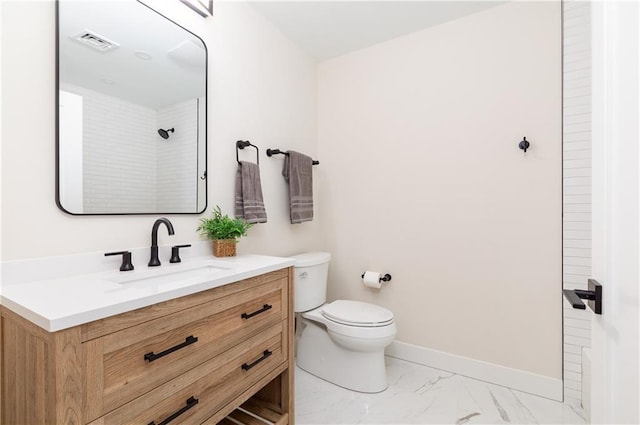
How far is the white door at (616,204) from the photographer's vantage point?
0.53 m

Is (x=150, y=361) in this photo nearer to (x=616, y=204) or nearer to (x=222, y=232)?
(x=222, y=232)

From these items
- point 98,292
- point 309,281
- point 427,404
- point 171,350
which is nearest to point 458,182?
point 309,281

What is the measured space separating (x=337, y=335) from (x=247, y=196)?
1.00 metres

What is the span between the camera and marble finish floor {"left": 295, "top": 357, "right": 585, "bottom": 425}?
1.60m

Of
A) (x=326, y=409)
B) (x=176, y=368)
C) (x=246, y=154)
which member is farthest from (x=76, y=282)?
(x=326, y=409)

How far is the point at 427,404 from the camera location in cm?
172

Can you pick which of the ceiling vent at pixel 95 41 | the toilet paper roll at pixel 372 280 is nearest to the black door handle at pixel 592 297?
the toilet paper roll at pixel 372 280

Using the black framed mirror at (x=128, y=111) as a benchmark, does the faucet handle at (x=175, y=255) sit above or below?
below

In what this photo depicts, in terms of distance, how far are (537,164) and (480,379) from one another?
1.40 metres

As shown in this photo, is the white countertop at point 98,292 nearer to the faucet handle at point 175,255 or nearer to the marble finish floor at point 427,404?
the faucet handle at point 175,255

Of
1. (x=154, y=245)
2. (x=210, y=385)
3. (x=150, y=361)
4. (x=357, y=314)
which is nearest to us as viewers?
(x=150, y=361)

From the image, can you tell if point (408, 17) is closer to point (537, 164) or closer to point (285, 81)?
point (285, 81)

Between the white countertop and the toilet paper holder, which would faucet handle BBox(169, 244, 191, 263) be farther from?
the toilet paper holder

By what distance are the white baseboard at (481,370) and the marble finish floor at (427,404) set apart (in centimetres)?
4
